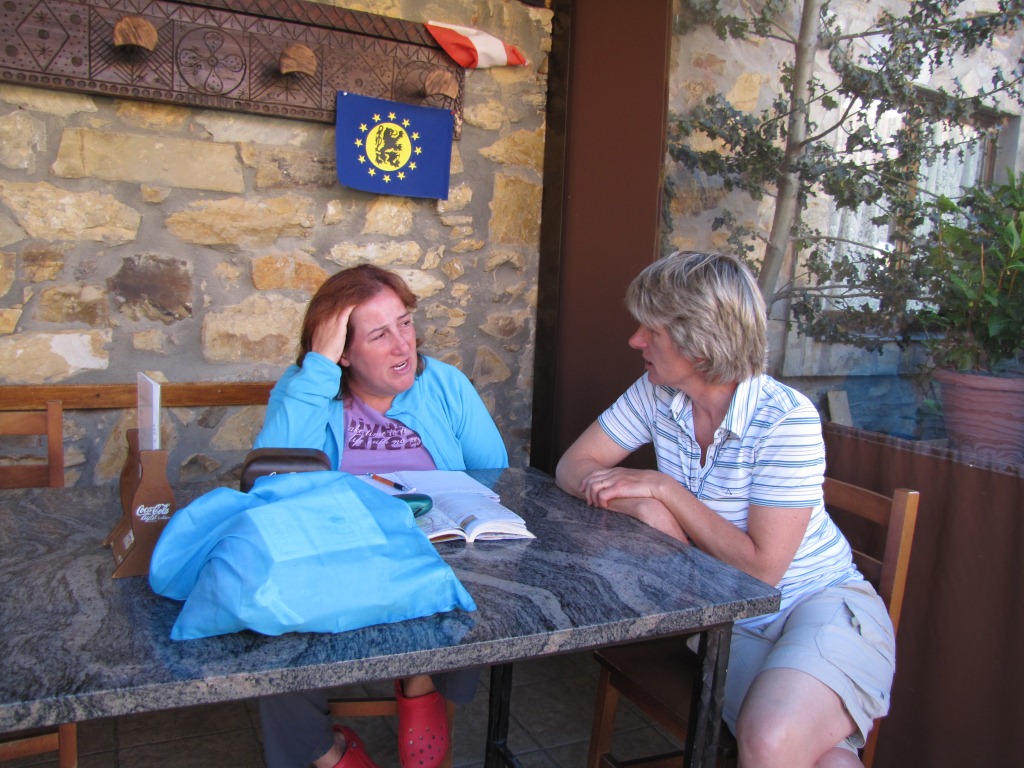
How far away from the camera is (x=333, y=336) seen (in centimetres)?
205

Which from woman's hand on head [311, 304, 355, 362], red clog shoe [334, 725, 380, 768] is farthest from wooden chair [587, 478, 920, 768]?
woman's hand on head [311, 304, 355, 362]

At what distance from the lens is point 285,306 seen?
2.96 metres

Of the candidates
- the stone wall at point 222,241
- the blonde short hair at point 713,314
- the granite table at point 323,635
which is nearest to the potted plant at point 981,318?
the blonde short hair at point 713,314

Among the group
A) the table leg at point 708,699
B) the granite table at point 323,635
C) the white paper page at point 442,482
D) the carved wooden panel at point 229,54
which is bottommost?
the table leg at point 708,699

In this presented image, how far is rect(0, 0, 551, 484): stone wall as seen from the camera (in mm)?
2615

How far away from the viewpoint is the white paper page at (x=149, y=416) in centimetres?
127

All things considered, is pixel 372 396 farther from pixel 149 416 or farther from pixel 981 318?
pixel 981 318

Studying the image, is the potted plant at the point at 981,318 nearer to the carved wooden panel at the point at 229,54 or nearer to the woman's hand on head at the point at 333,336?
the woman's hand on head at the point at 333,336

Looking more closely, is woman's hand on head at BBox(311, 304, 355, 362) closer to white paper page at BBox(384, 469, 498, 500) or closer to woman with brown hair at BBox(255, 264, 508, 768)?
woman with brown hair at BBox(255, 264, 508, 768)

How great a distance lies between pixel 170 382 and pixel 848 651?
2232 millimetres

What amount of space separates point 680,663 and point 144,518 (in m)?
1.09

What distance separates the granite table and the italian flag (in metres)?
2.03

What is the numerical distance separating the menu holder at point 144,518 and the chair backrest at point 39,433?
2.78 feet

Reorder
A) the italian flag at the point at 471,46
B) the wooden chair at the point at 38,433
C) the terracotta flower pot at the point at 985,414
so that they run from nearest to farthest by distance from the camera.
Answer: the terracotta flower pot at the point at 985,414, the wooden chair at the point at 38,433, the italian flag at the point at 471,46
